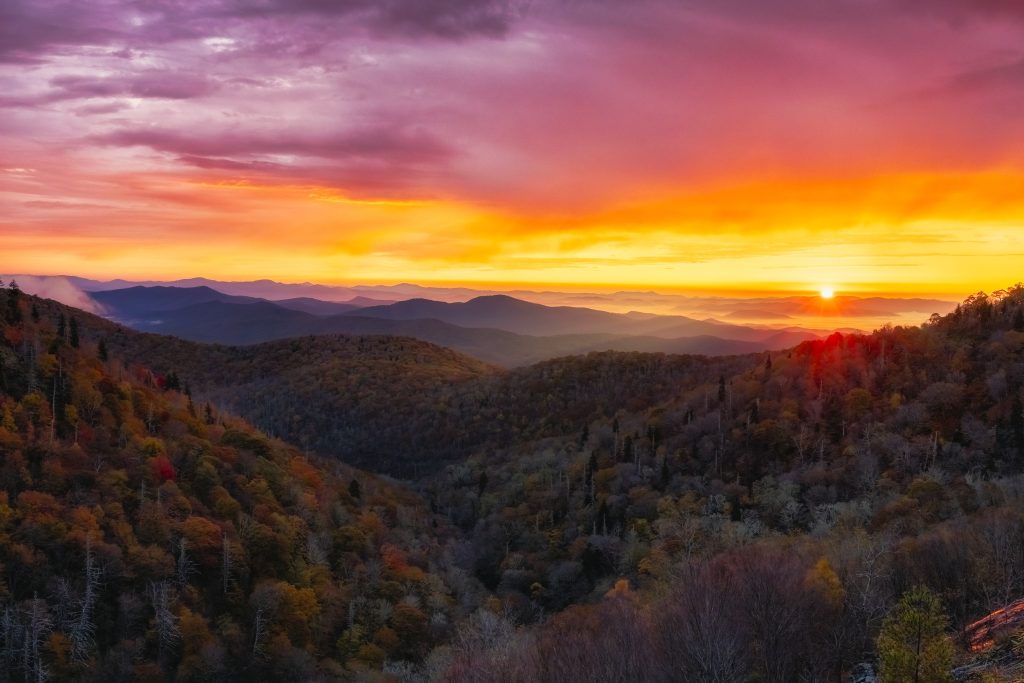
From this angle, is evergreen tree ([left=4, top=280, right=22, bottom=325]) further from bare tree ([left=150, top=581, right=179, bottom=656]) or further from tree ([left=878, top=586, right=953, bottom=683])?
tree ([left=878, top=586, right=953, bottom=683])

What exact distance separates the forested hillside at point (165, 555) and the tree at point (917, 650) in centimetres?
4574

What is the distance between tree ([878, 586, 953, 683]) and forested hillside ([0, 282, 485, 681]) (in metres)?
45.7

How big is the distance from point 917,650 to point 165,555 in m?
60.4

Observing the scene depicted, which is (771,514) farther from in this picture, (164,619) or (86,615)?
(86,615)

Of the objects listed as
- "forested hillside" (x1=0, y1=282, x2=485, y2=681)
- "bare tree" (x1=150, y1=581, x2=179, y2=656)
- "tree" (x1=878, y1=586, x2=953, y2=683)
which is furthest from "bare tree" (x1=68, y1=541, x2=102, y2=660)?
"tree" (x1=878, y1=586, x2=953, y2=683)

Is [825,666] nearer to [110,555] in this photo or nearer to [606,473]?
[110,555]

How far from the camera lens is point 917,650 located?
25.6m

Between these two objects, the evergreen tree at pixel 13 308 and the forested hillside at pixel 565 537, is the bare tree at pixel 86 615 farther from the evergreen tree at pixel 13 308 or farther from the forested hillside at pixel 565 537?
the evergreen tree at pixel 13 308

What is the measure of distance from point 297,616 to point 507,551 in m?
42.5

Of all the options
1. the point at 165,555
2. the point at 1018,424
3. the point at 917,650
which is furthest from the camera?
the point at 1018,424

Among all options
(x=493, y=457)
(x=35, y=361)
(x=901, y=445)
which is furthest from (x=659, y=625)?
(x=493, y=457)

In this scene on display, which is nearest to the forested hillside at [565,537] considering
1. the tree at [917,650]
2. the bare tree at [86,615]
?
the tree at [917,650]

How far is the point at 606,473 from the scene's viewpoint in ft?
366

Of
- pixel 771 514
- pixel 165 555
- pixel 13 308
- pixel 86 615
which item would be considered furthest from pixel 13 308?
pixel 771 514
